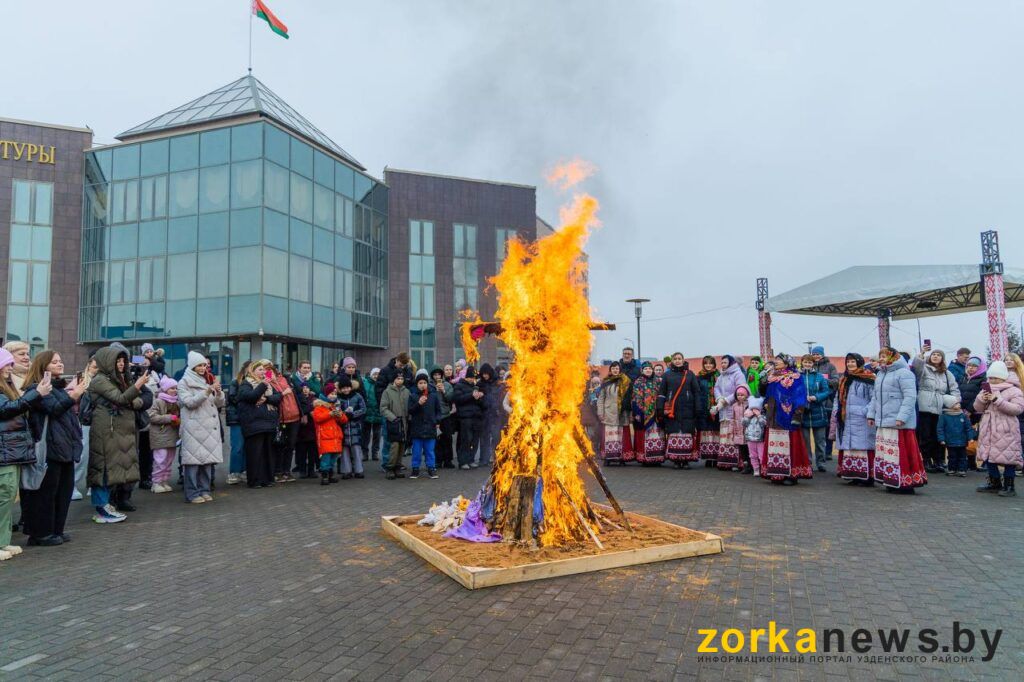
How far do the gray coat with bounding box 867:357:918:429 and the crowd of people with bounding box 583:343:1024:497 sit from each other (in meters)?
0.01

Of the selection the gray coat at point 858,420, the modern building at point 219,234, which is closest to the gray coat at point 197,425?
the gray coat at point 858,420

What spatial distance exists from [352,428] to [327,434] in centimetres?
73

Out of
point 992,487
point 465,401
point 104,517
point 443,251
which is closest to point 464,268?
point 443,251

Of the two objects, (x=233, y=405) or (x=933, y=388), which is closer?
(x=233, y=405)

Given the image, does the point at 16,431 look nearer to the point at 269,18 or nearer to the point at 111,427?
the point at 111,427

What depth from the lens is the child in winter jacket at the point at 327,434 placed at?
10500mm

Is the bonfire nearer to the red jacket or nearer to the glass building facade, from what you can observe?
the red jacket

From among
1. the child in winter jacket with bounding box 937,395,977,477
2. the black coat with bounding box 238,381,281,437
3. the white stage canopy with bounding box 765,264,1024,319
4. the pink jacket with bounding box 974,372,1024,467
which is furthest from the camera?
the white stage canopy with bounding box 765,264,1024,319

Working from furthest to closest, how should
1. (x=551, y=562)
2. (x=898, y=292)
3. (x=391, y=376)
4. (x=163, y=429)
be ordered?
(x=898, y=292) < (x=391, y=376) < (x=163, y=429) < (x=551, y=562)

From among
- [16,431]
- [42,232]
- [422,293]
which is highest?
[42,232]

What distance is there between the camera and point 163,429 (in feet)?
30.9

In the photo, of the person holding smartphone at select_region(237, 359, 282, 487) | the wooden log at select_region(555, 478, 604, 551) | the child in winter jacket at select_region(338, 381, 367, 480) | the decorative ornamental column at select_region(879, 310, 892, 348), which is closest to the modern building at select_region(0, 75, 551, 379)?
the child in winter jacket at select_region(338, 381, 367, 480)

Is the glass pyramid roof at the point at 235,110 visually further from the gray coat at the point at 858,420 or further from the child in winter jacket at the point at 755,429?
the gray coat at the point at 858,420

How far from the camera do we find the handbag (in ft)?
20.2
